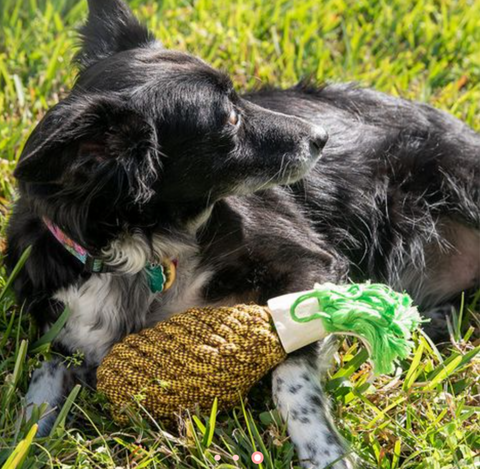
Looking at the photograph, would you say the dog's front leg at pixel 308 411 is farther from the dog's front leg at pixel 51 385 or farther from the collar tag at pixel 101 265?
the dog's front leg at pixel 51 385

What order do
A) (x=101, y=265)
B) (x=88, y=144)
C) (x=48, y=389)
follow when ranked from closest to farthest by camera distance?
(x=88, y=144) < (x=101, y=265) < (x=48, y=389)

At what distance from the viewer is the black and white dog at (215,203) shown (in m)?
2.62

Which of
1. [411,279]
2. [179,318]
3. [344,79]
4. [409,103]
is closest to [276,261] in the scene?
[179,318]

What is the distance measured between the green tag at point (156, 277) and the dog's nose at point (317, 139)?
0.71m

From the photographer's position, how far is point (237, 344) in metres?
2.62

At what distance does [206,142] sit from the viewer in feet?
9.35

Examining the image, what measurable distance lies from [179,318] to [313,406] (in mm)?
516

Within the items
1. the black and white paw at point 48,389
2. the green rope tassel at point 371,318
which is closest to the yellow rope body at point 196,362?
the green rope tassel at point 371,318

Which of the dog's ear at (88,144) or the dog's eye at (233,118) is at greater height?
the dog's ear at (88,144)

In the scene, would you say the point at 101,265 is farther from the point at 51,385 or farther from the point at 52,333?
the point at 51,385

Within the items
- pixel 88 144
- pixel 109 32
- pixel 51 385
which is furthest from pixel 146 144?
pixel 51 385

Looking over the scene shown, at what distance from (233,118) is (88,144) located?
0.62 meters

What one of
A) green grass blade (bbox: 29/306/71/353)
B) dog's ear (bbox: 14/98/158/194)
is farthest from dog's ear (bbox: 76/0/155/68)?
green grass blade (bbox: 29/306/71/353)

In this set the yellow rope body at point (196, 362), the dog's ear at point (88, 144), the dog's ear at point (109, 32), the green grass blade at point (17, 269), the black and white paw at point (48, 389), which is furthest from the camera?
the dog's ear at point (109, 32)
